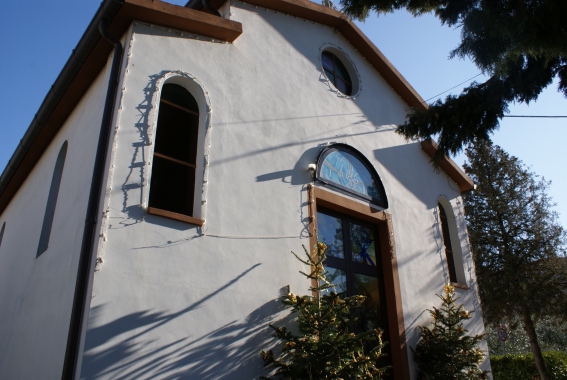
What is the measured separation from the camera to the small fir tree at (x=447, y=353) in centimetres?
799

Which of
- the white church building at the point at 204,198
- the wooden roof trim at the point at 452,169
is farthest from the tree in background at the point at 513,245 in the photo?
the white church building at the point at 204,198

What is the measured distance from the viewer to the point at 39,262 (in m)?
7.25

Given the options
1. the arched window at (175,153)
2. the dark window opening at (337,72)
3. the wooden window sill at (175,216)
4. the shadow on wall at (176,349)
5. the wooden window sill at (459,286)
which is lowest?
the shadow on wall at (176,349)

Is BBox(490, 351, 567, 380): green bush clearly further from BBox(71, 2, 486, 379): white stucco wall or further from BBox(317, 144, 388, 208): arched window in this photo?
BBox(317, 144, 388, 208): arched window

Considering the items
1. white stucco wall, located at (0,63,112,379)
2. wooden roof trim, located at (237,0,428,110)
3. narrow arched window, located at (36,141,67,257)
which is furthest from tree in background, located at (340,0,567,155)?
narrow arched window, located at (36,141,67,257)

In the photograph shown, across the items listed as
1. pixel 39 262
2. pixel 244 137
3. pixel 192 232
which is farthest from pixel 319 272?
pixel 39 262

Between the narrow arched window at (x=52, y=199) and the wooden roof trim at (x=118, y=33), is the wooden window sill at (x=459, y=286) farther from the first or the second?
the narrow arched window at (x=52, y=199)

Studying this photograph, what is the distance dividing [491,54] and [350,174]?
3.16 metres

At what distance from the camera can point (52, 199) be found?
8.13 metres

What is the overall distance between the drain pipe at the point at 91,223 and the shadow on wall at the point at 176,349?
0.64ft

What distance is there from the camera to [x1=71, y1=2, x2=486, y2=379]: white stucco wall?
17.5 ft

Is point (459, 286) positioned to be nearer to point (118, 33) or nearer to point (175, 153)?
point (175, 153)

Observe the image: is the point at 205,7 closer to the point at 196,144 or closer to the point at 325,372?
the point at 196,144

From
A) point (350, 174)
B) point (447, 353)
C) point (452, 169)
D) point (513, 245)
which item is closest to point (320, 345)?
point (447, 353)
